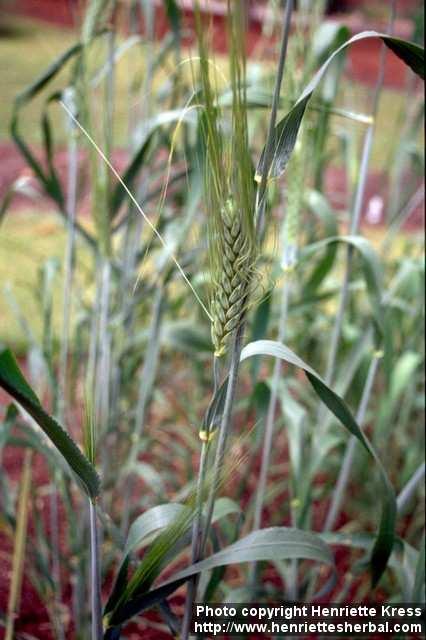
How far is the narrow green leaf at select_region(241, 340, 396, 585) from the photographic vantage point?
2.03 ft

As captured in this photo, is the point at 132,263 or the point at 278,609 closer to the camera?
the point at 278,609

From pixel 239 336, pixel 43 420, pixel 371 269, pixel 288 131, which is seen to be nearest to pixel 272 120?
pixel 288 131

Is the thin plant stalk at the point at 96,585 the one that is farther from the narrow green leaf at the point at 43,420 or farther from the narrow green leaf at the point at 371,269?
the narrow green leaf at the point at 371,269

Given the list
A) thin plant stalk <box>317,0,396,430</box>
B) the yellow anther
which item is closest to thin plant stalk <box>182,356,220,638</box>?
the yellow anther

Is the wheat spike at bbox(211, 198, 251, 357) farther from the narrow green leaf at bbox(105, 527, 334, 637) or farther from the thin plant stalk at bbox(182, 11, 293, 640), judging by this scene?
the narrow green leaf at bbox(105, 527, 334, 637)

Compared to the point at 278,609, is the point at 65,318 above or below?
above

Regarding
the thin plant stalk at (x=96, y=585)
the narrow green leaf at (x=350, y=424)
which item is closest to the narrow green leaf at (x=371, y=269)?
the narrow green leaf at (x=350, y=424)

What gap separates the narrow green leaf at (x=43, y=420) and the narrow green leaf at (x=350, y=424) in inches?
6.3

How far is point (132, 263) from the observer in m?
1.15

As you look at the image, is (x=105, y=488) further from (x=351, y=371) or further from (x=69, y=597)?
(x=351, y=371)

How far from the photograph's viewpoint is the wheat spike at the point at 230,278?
0.56 m

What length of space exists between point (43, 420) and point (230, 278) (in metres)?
0.17

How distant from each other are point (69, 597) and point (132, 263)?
548 mm

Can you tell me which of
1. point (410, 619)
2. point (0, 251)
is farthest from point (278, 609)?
point (0, 251)
